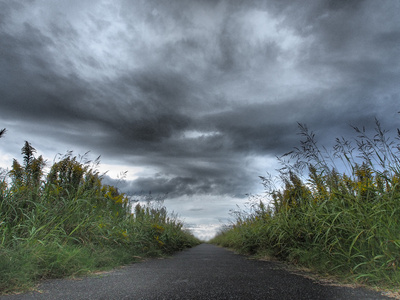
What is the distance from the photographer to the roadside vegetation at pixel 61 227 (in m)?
2.98

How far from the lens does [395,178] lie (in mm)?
3289

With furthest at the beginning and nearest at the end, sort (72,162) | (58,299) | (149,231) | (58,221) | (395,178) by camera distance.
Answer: (149,231)
(72,162)
(58,221)
(395,178)
(58,299)

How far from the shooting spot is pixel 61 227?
4.02 metres

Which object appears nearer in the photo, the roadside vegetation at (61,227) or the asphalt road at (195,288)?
the asphalt road at (195,288)

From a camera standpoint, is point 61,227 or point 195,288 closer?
point 195,288

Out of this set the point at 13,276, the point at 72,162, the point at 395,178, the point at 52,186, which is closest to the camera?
the point at 13,276

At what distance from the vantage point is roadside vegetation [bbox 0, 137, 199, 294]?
2.98m

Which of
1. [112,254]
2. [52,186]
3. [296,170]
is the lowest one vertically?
[112,254]

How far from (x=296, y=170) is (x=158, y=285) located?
3.24 metres

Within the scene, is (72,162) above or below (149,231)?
above

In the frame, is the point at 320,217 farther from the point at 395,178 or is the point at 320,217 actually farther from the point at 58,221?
the point at 58,221

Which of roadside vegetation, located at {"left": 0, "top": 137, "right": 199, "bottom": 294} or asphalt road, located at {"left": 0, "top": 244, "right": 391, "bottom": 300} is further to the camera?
roadside vegetation, located at {"left": 0, "top": 137, "right": 199, "bottom": 294}

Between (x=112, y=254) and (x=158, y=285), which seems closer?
(x=158, y=285)

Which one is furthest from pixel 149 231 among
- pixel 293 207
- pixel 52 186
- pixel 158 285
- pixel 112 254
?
pixel 158 285
